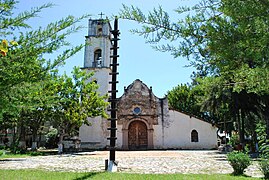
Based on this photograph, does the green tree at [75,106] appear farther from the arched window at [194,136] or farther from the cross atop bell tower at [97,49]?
the arched window at [194,136]

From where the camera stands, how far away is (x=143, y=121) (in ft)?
85.0

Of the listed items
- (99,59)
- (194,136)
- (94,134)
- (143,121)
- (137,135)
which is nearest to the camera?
(94,134)

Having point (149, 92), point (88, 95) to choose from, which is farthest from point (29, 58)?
point (149, 92)

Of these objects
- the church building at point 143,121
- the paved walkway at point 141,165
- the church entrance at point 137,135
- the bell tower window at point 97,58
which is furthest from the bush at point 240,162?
the bell tower window at point 97,58

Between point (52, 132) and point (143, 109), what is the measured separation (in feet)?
39.9

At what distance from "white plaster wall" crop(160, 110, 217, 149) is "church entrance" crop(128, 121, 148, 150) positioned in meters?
2.11

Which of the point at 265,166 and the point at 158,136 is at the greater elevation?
the point at 158,136

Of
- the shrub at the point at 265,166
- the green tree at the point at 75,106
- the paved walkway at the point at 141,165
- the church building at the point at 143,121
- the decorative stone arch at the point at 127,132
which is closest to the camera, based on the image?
the shrub at the point at 265,166

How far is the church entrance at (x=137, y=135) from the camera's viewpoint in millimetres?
25250

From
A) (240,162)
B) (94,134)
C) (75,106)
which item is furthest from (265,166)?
(94,134)

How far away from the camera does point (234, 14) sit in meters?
1.47

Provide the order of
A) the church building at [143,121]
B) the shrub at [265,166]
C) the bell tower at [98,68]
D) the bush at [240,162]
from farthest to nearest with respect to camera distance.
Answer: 1. the church building at [143,121]
2. the bell tower at [98,68]
3. the bush at [240,162]
4. the shrub at [265,166]

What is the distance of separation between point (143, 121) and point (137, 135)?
5.13 ft

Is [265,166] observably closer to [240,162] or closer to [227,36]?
[240,162]
